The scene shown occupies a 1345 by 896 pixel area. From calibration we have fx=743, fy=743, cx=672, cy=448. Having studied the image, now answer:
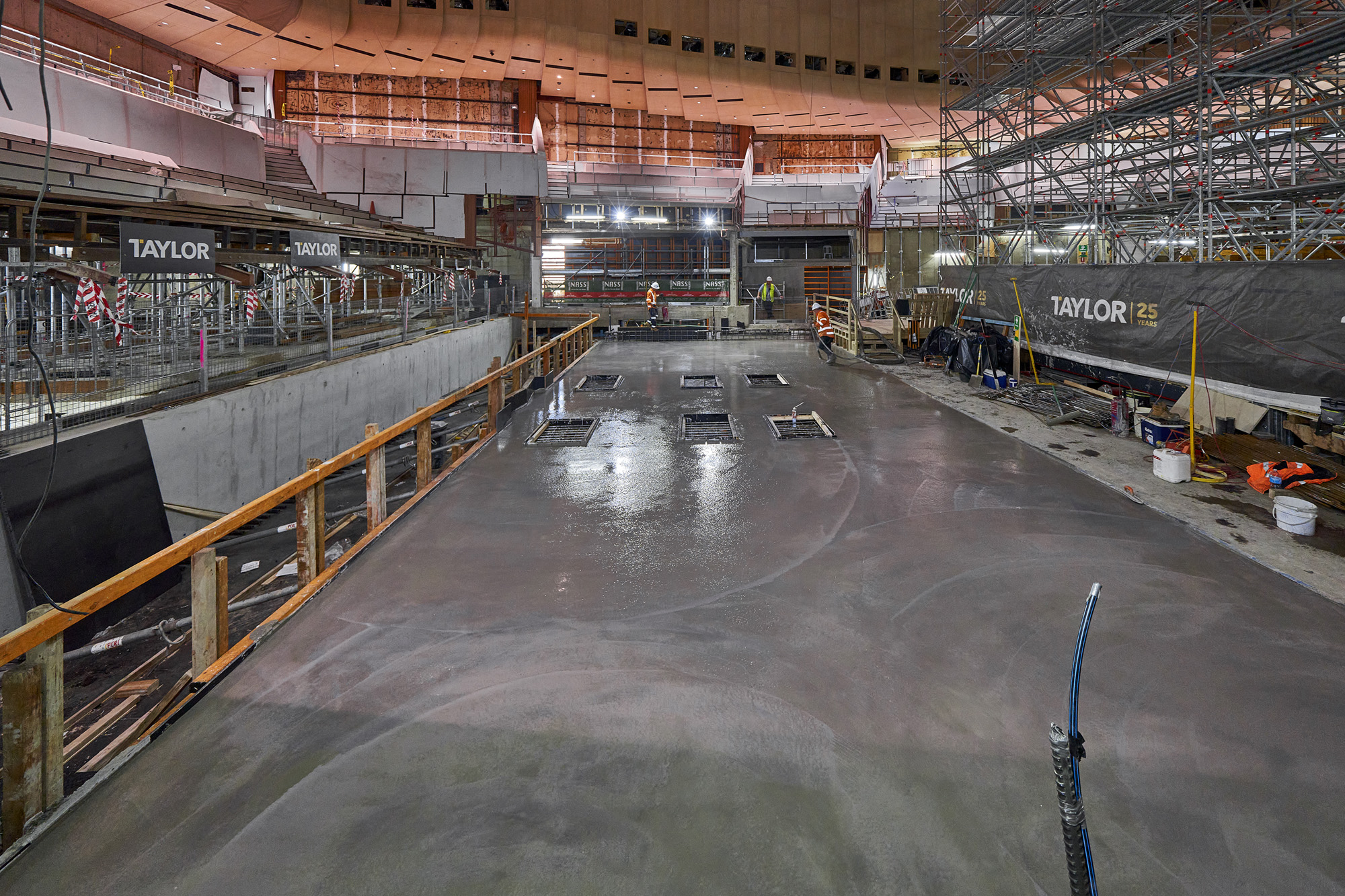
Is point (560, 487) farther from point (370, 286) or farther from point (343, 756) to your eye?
point (370, 286)

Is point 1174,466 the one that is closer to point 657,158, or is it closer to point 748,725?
point 748,725

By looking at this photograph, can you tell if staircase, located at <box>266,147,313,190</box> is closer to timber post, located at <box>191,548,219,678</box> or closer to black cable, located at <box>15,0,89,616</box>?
black cable, located at <box>15,0,89,616</box>

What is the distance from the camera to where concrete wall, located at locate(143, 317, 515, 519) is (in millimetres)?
10508

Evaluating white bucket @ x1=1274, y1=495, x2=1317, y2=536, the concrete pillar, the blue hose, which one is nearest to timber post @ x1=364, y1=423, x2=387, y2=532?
the blue hose

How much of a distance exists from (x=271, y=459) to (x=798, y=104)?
38.2 meters

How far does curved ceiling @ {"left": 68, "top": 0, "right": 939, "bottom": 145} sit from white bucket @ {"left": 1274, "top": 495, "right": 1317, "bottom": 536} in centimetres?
3514

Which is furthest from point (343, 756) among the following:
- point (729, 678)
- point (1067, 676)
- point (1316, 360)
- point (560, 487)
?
point (1316, 360)

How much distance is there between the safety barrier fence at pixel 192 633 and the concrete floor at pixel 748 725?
17 centimetres

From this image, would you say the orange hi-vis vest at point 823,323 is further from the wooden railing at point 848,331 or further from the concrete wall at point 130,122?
the concrete wall at point 130,122

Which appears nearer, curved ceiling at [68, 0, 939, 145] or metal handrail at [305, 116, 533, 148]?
curved ceiling at [68, 0, 939, 145]

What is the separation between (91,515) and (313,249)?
8039mm

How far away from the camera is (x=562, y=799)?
3326 millimetres

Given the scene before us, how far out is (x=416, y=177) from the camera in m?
37.2

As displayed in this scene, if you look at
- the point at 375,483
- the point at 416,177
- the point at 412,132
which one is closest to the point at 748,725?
the point at 375,483
